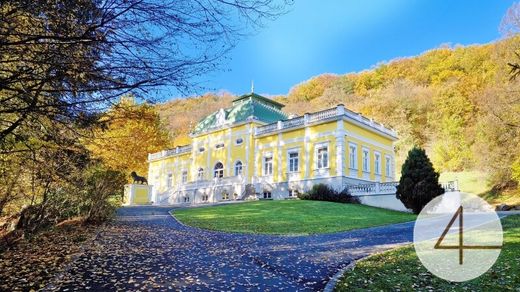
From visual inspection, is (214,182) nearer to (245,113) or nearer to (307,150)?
(245,113)

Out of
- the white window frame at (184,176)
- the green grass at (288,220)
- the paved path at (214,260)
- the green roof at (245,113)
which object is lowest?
the paved path at (214,260)

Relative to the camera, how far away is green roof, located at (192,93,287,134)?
30344mm

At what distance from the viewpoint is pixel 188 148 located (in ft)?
116

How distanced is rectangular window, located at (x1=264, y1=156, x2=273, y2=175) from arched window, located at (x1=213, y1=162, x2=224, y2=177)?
4752mm

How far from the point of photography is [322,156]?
25.2 metres

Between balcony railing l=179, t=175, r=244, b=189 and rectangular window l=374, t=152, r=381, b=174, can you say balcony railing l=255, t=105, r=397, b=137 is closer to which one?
rectangular window l=374, t=152, r=381, b=174

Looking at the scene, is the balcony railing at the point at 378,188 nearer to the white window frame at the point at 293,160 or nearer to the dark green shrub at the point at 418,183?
the dark green shrub at the point at 418,183

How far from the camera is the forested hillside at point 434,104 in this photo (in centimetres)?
2783

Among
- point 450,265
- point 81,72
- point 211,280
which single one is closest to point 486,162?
point 450,265

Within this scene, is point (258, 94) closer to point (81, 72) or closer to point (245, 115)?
point (245, 115)

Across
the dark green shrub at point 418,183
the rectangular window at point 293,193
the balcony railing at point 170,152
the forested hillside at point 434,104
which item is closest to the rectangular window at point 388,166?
the forested hillside at point 434,104

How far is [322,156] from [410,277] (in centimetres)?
1999

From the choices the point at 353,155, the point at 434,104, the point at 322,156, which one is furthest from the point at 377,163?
the point at 434,104

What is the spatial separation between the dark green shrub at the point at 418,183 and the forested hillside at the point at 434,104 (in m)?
10.4
